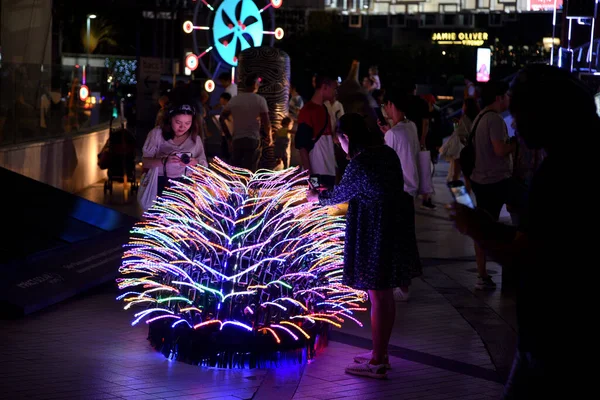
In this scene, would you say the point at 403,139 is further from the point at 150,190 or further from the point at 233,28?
the point at 233,28

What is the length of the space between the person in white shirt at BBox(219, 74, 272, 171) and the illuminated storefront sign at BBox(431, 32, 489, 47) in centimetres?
6536

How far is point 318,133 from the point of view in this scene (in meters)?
11.6

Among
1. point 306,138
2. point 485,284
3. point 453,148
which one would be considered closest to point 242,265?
point 485,284

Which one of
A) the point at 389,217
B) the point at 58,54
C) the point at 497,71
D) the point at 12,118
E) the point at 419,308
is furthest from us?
the point at 58,54

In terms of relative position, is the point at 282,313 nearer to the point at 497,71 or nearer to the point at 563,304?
the point at 563,304

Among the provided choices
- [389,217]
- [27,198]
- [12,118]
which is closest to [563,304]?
[389,217]

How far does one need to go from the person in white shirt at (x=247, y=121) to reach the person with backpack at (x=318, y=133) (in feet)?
11.1

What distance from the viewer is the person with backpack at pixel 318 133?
11578 millimetres

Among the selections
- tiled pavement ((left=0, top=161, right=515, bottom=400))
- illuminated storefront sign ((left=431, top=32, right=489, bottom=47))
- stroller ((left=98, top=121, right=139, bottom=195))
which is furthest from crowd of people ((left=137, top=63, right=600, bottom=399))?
illuminated storefront sign ((left=431, top=32, right=489, bottom=47))

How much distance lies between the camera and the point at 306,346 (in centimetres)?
702

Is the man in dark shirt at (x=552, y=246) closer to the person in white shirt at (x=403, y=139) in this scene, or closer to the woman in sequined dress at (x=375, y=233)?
the woman in sequined dress at (x=375, y=233)

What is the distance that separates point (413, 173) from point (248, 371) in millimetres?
3068

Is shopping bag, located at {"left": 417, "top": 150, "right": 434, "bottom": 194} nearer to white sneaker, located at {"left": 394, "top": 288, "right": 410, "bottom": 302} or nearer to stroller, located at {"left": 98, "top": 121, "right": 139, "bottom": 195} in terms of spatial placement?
white sneaker, located at {"left": 394, "top": 288, "right": 410, "bottom": 302}

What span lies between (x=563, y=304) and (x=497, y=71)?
49.3m
